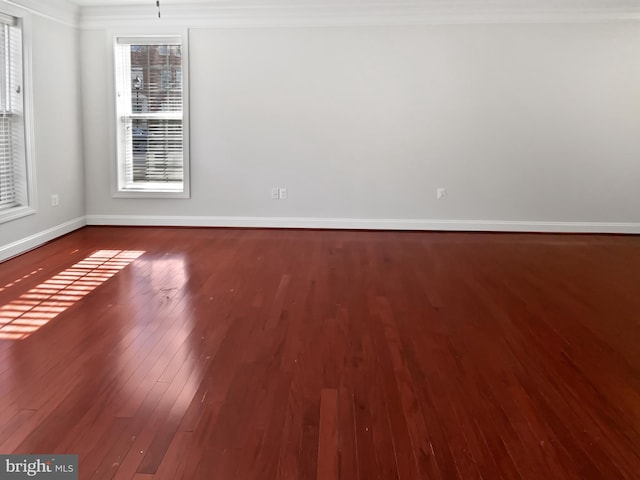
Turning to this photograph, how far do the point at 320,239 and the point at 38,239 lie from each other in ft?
8.92

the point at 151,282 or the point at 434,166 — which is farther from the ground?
the point at 434,166

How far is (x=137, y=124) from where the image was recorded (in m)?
6.39

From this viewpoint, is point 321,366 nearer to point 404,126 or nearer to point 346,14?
point 404,126

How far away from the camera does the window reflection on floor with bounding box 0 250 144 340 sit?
3.34 m

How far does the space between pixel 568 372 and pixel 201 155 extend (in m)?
4.64

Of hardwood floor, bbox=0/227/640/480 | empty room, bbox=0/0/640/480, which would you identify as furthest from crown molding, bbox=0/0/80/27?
hardwood floor, bbox=0/227/640/480

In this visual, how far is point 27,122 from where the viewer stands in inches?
205

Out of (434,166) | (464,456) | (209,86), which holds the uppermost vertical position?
(209,86)

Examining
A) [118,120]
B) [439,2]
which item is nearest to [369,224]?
[439,2]

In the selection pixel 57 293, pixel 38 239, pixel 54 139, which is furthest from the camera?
pixel 54 139

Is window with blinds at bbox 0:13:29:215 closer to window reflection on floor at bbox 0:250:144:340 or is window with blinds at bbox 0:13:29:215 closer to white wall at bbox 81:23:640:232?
window reflection on floor at bbox 0:250:144:340

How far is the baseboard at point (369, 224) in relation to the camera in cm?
639

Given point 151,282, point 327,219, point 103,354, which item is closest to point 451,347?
point 103,354

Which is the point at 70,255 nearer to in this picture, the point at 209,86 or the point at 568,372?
the point at 209,86
